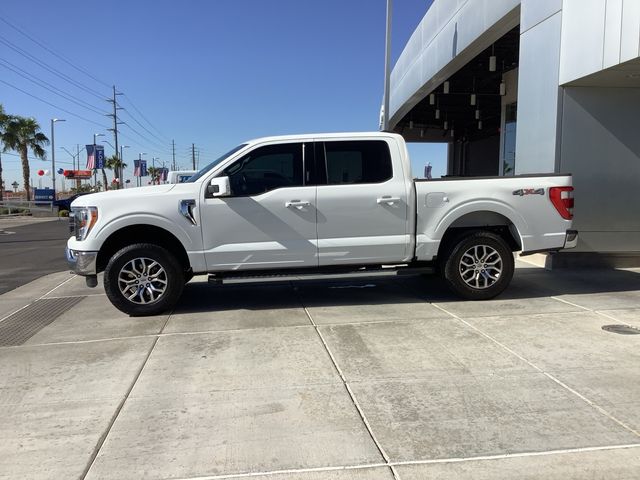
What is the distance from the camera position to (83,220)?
6.28 meters

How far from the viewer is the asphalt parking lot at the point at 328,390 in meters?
3.23

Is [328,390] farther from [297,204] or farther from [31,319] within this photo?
[31,319]

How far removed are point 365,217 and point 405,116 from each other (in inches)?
960

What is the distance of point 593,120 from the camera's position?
29.1 feet

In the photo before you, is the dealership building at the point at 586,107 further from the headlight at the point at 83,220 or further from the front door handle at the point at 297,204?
the headlight at the point at 83,220

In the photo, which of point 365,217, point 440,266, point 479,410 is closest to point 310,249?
point 365,217

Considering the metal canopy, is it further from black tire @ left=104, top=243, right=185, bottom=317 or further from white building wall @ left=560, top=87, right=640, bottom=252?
Answer: black tire @ left=104, top=243, right=185, bottom=317

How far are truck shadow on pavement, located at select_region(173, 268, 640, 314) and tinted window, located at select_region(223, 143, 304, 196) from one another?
1178 millimetres

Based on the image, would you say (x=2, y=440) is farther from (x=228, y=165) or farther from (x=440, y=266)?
(x=440, y=266)

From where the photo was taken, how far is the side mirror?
6.03 metres

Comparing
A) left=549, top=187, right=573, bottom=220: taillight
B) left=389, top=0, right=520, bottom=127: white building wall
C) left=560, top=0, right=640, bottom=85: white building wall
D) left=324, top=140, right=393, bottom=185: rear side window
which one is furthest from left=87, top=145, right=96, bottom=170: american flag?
left=549, top=187, right=573, bottom=220: taillight

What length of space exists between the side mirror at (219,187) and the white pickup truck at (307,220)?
15mm

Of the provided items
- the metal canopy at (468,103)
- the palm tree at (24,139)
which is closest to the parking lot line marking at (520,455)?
the metal canopy at (468,103)

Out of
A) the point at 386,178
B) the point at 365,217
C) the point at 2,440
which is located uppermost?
the point at 386,178
